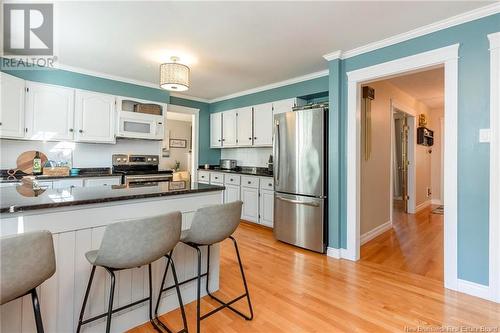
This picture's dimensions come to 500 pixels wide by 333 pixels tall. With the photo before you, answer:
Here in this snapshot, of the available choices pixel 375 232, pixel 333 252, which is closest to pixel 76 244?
pixel 333 252

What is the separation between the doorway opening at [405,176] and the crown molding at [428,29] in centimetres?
37

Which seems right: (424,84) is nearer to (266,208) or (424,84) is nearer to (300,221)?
(300,221)

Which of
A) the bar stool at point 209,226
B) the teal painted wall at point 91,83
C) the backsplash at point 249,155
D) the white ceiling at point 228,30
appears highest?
the white ceiling at point 228,30

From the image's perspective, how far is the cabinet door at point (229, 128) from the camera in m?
5.04

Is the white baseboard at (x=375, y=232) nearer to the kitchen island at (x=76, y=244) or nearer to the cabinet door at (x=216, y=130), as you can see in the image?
the kitchen island at (x=76, y=244)

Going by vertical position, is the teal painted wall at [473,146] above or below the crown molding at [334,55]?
below

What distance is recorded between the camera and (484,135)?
208 cm

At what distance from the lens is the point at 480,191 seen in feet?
6.94

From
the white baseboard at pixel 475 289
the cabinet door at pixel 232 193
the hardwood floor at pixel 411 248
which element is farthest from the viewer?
the cabinet door at pixel 232 193

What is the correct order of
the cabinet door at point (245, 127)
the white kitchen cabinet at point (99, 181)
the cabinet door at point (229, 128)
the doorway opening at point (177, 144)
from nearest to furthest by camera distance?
the white kitchen cabinet at point (99, 181), the cabinet door at point (245, 127), the cabinet door at point (229, 128), the doorway opening at point (177, 144)

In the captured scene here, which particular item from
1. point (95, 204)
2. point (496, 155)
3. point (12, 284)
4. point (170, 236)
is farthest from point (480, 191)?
point (12, 284)

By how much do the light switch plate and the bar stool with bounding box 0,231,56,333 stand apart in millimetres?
3053

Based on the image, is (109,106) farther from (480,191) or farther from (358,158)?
A: (480,191)

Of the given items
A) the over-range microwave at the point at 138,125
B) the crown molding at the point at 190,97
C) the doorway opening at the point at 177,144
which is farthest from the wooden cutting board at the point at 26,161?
the doorway opening at the point at 177,144
